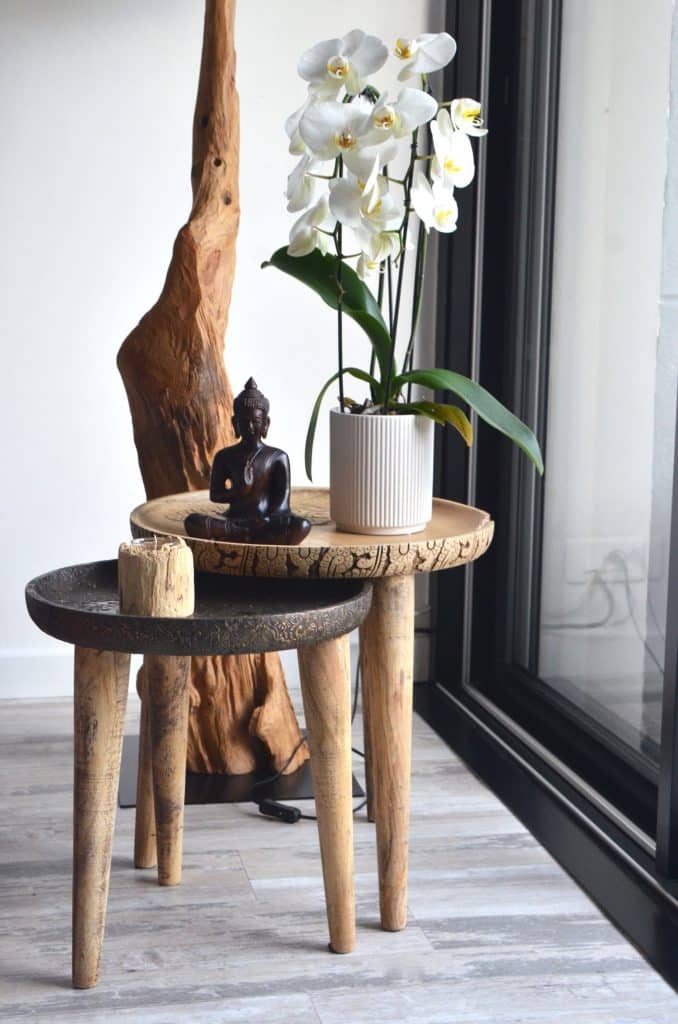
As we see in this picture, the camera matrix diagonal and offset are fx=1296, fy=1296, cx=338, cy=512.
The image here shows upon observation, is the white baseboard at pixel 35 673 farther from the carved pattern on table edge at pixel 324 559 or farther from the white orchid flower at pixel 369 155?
the white orchid flower at pixel 369 155

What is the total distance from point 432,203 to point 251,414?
36cm

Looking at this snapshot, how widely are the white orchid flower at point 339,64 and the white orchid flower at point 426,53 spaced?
0.12 feet

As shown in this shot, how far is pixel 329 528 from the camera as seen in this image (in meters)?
1.78

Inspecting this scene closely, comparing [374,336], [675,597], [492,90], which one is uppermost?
[492,90]

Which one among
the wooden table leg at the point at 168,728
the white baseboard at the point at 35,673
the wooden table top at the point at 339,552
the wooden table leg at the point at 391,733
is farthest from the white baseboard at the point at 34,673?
the wooden table leg at the point at 391,733

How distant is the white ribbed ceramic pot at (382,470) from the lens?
170cm

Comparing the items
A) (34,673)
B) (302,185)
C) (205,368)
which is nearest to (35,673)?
(34,673)

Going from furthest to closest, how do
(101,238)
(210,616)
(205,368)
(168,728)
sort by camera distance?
1. (101,238)
2. (205,368)
3. (168,728)
4. (210,616)

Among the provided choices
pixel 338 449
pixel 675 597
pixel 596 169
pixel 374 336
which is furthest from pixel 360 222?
pixel 596 169

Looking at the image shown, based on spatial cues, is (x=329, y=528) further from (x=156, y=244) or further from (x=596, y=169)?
(x=156, y=244)

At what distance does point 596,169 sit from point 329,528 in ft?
3.11

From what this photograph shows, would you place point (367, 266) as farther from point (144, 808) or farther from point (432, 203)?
point (144, 808)

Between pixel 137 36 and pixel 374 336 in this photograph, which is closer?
pixel 374 336

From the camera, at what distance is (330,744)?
162 cm
